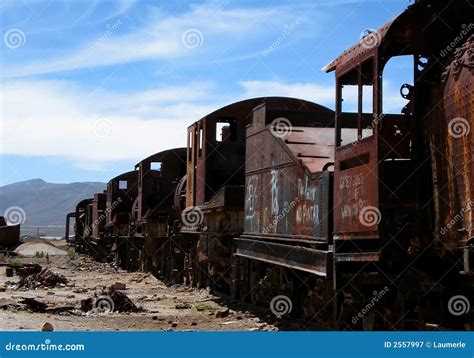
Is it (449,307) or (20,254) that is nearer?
(449,307)

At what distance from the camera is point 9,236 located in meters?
43.7

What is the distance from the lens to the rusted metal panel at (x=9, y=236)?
142 feet

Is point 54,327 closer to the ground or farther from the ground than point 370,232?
closer to the ground

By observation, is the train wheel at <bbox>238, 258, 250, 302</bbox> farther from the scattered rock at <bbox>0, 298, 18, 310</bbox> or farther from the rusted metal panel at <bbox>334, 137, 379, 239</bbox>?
the rusted metal panel at <bbox>334, 137, 379, 239</bbox>

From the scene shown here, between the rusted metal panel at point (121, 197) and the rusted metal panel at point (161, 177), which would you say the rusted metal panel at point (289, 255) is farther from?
the rusted metal panel at point (121, 197)

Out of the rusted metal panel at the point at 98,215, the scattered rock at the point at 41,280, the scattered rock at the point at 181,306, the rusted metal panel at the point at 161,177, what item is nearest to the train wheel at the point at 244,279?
the scattered rock at the point at 181,306

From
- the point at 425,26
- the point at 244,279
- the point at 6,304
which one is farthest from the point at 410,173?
the point at 6,304

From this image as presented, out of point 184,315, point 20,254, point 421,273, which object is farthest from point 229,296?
point 20,254

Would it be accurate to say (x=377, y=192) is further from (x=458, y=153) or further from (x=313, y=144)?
(x=313, y=144)

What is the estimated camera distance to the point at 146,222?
24.4 meters

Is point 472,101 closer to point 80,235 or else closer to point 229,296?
point 229,296

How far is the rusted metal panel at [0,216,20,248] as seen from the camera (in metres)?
43.3

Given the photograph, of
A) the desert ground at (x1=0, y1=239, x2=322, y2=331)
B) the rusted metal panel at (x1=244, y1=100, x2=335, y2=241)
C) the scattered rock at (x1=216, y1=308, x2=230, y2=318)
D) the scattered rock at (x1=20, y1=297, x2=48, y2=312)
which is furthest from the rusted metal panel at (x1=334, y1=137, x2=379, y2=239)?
the scattered rock at (x1=20, y1=297, x2=48, y2=312)

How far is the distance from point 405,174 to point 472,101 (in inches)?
50.6
